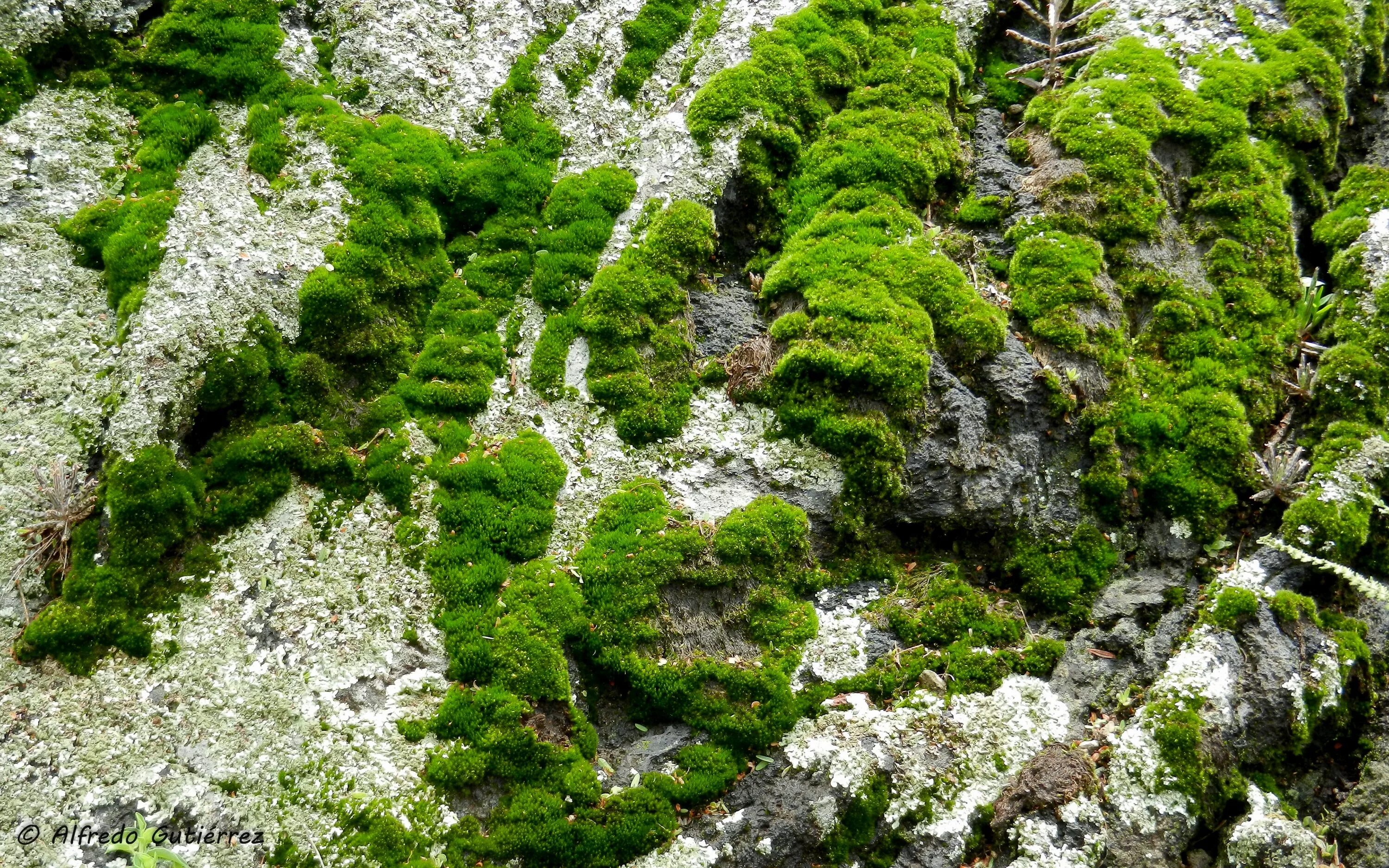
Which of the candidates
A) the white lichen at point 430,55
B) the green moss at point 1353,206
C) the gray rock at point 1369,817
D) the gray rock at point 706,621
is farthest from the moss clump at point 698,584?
the green moss at point 1353,206

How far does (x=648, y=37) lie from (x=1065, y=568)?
8.03m

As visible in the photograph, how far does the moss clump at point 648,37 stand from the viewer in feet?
31.9

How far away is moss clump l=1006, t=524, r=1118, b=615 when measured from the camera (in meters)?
7.14

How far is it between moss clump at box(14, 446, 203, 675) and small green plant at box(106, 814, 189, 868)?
133 cm

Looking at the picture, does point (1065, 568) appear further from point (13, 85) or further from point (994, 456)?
point (13, 85)

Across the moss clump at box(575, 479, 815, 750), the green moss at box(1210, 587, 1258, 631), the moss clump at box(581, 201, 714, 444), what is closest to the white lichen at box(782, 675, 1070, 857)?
the moss clump at box(575, 479, 815, 750)

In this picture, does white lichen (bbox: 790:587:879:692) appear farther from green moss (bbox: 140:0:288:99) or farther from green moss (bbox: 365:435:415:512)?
green moss (bbox: 140:0:288:99)

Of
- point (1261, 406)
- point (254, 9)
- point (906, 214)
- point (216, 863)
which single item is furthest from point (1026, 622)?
point (254, 9)

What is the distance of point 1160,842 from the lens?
5762mm

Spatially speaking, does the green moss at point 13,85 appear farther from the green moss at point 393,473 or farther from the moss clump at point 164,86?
the green moss at point 393,473

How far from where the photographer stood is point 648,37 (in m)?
10.1

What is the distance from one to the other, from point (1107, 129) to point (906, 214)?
105 inches

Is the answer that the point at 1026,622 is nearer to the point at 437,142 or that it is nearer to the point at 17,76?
the point at 437,142

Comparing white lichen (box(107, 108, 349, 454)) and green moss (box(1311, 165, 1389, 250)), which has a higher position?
green moss (box(1311, 165, 1389, 250))
